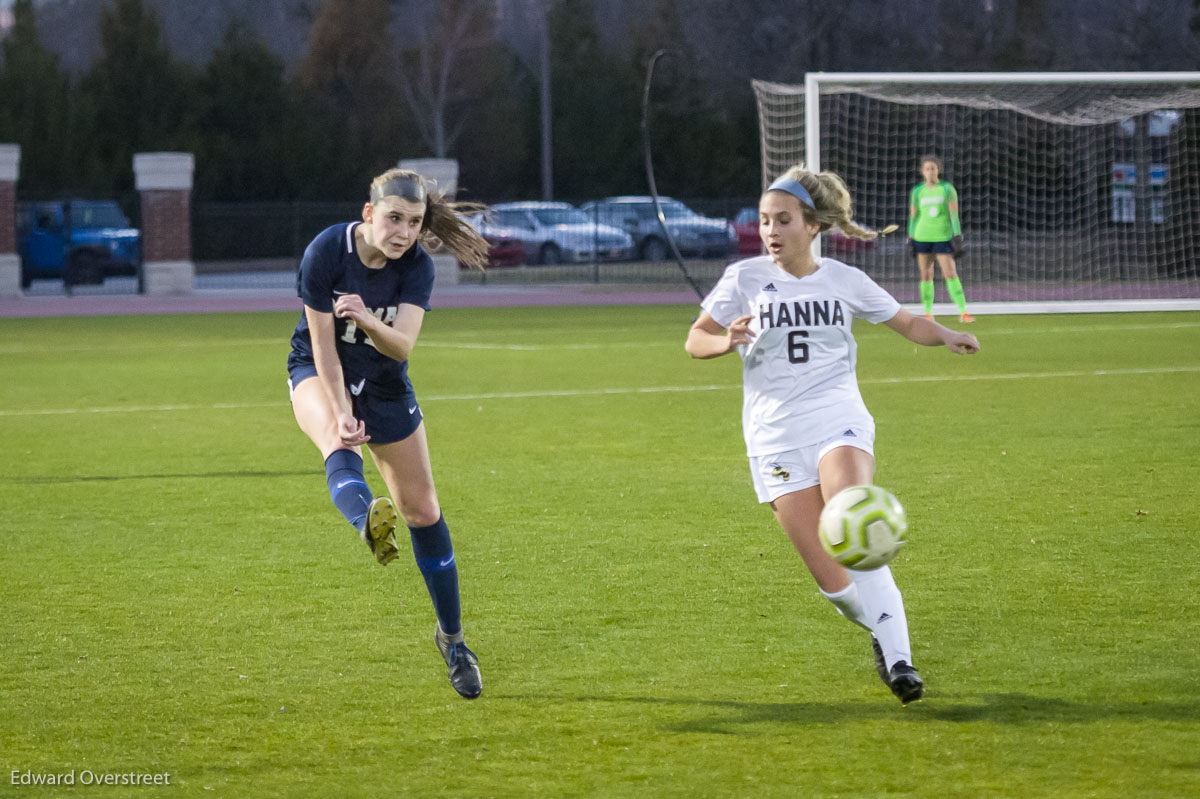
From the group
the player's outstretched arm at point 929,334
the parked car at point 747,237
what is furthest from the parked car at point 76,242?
the player's outstretched arm at point 929,334

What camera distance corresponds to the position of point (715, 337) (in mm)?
5312

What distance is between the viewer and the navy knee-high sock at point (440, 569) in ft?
18.2

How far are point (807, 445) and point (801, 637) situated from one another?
109cm

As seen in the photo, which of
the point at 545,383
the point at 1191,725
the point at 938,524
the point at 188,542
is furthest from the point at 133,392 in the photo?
the point at 1191,725

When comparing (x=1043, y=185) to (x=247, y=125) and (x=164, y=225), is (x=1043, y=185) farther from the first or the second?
(x=247, y=125)

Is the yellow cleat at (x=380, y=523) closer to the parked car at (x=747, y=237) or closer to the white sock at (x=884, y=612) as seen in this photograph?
the white sock at (x=884, y=612)

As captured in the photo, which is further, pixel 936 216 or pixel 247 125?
pixel 247 125

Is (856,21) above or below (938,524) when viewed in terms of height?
above

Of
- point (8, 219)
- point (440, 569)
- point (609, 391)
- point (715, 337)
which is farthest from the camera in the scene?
point (8, 219)

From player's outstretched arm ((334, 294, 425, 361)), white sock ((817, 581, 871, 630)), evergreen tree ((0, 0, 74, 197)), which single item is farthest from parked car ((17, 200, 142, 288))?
white sock ((817, 581, 871, 630))

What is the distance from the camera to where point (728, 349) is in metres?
5.16

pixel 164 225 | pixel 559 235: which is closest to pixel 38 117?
pixel 164 225

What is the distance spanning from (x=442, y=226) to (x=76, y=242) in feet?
106

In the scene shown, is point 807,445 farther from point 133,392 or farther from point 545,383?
point 133,392
